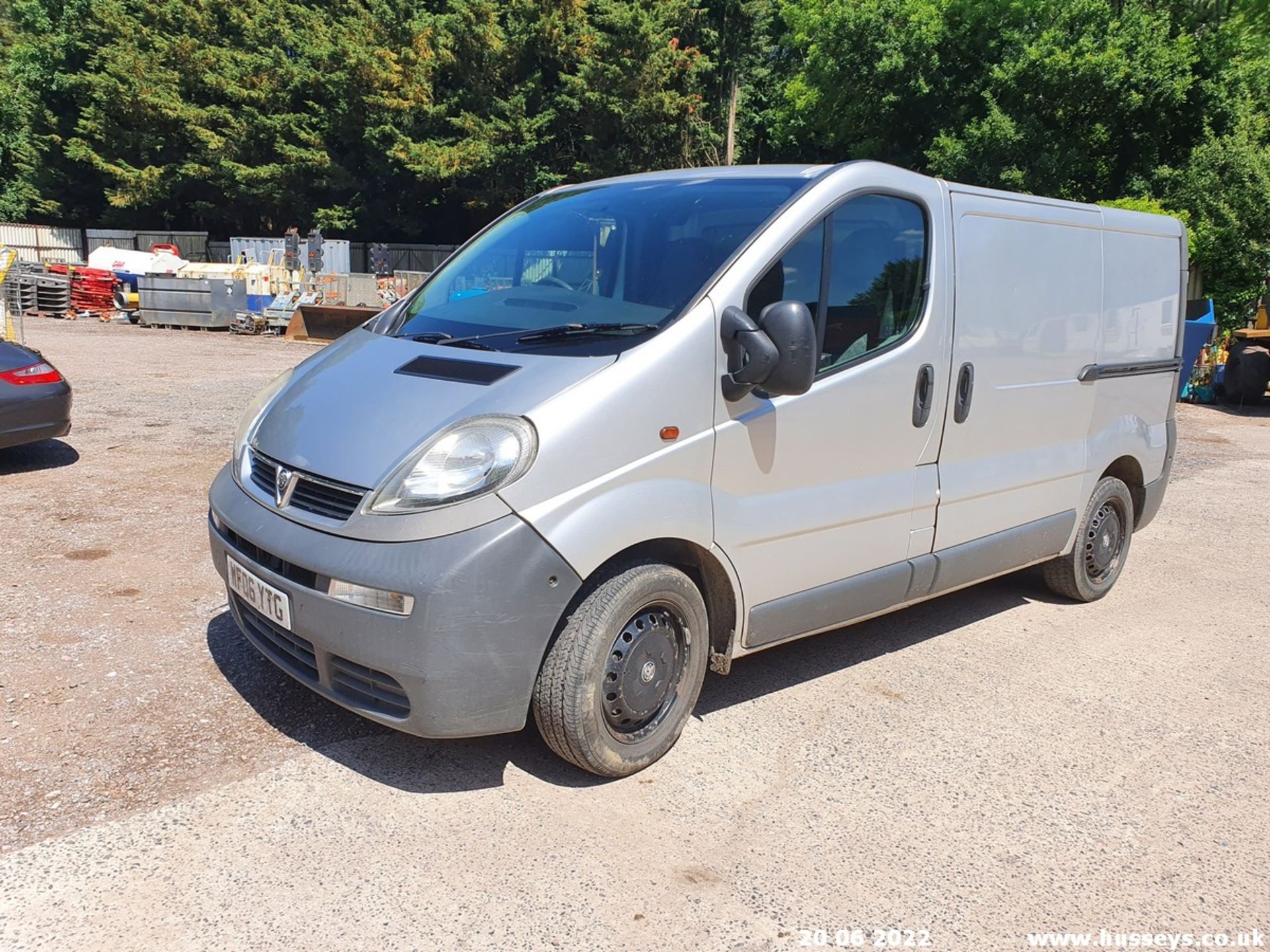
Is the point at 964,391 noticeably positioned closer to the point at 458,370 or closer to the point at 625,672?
the point at 625,672

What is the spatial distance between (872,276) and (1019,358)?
42.0 inches

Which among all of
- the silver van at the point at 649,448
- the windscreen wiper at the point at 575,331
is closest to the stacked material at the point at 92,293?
the silver van at the point at 649,448

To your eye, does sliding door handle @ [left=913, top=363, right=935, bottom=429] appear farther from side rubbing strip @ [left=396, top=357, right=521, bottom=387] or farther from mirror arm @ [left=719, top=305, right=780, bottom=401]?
side rubbing strip @ [left=396, top=357, right=521, bottom=387]

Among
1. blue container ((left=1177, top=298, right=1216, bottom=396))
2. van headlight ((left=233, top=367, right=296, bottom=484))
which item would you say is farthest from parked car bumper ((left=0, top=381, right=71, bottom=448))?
blue container ((left=1177, top=298, right=1216, bottom=396))

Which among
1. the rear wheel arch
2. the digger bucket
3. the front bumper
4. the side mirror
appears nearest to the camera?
the front bumper

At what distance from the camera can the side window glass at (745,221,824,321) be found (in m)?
3.40

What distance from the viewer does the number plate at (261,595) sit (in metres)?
3.09

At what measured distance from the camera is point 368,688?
3023mm

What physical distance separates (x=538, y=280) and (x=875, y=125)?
90.3ft

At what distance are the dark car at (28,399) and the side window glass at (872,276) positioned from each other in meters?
6.22

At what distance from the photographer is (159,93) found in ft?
128

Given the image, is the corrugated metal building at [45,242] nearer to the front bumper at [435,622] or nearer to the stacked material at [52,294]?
the stacked material at [52,294]

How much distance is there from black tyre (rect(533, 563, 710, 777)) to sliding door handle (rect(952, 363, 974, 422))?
1512mm

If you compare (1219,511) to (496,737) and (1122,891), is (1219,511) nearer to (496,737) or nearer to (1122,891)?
(1122,891)
